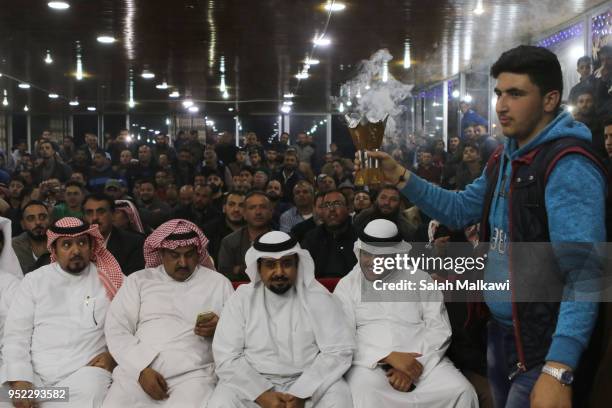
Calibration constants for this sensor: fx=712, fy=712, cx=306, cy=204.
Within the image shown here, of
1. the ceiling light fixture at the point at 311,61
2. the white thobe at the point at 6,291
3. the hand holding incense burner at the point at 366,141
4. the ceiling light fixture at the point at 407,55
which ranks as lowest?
the white thobe at the point at 6,291

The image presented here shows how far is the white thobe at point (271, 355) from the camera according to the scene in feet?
11.0

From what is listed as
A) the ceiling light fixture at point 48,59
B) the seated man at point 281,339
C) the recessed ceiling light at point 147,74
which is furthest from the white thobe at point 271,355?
the recessed ceiling light at point 147,74

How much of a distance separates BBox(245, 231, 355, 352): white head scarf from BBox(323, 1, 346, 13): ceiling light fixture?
166 inches

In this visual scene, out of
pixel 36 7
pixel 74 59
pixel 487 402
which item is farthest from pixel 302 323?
pixel 74 59

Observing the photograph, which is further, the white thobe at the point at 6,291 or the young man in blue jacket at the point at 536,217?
the white thobe at the point at 6,291

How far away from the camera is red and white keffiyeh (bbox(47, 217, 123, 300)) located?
3.79m

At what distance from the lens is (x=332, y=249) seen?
5.24 m

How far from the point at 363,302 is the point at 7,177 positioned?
24.6ft

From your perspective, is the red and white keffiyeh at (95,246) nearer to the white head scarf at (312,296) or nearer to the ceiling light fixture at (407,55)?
the white head scarf at (312,296)

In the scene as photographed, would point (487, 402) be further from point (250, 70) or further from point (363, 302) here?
point (250, 70)

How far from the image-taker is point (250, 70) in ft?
39.5

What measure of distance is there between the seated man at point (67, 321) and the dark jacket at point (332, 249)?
1663 mm

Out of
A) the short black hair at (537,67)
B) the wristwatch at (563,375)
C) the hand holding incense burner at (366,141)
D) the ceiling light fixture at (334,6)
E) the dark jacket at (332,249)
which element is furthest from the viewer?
the ceiling light fixture at (334,6)

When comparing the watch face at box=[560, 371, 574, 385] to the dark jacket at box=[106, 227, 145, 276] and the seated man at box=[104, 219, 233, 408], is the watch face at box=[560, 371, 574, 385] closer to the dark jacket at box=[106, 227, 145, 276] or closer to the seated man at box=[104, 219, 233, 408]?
the seated man at box=[104, 219, 233, 408]
